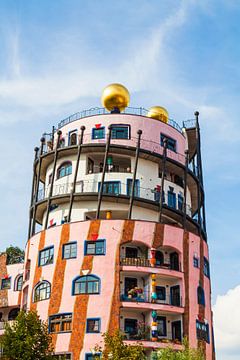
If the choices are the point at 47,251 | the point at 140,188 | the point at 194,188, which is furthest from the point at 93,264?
the point at 194,188

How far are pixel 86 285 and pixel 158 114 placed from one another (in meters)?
17.9

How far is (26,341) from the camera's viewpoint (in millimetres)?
30297

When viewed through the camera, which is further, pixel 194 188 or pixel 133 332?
pixel 194 188

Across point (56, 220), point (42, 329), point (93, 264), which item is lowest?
point (42, 329)

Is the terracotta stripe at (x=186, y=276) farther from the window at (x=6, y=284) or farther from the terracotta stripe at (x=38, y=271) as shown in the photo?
the window at (x=6, y=284)

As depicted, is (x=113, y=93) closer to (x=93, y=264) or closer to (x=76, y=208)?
(x=76, y=208)

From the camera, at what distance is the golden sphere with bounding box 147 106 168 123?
50.3 metres

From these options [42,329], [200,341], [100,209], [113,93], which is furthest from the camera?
[113,93]

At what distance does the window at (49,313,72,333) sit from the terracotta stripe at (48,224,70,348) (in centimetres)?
39

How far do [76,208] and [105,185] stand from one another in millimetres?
2858

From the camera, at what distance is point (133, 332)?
39219 mm

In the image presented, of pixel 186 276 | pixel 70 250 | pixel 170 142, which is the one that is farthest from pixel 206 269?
pixel 70 250

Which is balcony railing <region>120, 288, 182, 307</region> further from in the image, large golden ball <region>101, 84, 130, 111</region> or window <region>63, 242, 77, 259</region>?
large golden ball <region>101, 84, 130, 111</region>

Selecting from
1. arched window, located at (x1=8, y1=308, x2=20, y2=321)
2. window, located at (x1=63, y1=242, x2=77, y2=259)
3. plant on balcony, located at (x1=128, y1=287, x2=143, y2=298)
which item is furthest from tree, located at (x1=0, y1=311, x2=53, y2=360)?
arched window, located at (x1=8, y1=308, x2=20, y2=321)
